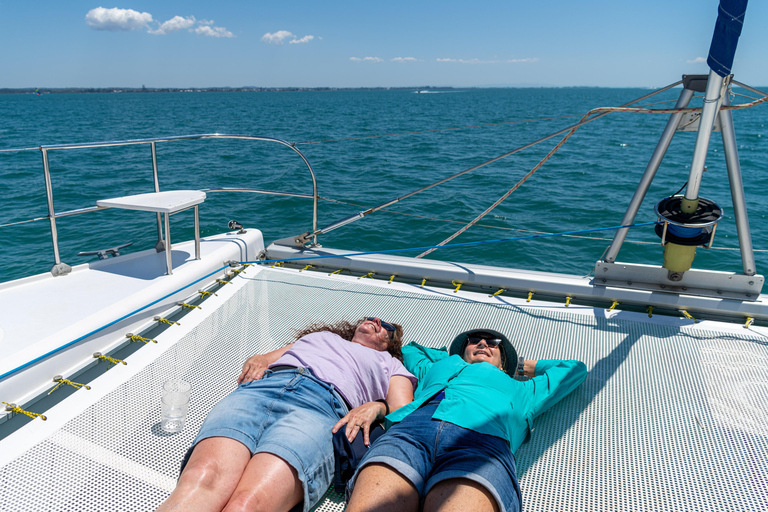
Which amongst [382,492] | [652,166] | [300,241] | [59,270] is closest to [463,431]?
[382,492]

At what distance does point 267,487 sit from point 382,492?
383mm

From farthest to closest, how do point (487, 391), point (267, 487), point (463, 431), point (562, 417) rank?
point (562, 417)
point (487, 391)
point (463, 431)
point (267, 487)

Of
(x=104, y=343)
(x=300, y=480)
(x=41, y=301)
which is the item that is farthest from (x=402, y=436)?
(x=41, y=301)

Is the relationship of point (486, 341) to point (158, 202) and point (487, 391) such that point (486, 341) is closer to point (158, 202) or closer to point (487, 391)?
point (487, 391)

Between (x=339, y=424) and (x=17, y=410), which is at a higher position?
(x=339, y=424)

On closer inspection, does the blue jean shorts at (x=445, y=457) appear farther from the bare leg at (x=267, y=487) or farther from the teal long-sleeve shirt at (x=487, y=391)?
the bare leg at (x=267, y=487)

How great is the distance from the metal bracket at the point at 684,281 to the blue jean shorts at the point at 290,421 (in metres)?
2.31

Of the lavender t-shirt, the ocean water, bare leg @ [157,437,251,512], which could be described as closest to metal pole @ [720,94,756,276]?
the ocean water

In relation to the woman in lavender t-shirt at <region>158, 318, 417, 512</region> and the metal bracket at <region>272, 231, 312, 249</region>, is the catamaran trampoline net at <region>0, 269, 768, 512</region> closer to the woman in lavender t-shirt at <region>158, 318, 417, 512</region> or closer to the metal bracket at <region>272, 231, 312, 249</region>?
the woman in lavender t-shirt at <region>158, 318, 417, 512</region>

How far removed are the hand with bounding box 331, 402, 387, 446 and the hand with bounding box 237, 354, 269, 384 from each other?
0.49 m

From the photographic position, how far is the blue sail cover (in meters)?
2.62

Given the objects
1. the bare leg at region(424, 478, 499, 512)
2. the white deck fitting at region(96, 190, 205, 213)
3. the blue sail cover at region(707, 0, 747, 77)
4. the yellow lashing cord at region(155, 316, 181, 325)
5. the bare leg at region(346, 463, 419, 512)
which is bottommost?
the yellow lashing cord at region(155, 316, 181, 325)

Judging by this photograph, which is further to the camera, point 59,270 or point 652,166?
point 59,270

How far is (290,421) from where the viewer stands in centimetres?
196
